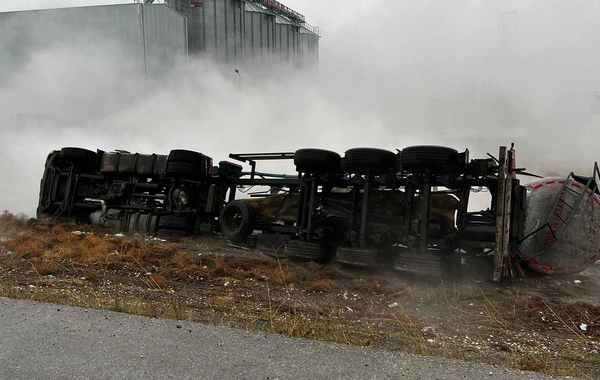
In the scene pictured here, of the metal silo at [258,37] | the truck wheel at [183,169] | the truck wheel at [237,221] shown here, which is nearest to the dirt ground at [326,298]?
the truck wheel at [237,221]

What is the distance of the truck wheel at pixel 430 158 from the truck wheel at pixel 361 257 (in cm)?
115

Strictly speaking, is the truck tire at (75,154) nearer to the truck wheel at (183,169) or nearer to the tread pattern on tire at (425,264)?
the truck wheel at (183,169)

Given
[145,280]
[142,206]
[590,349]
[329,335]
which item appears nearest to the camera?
[329,335]

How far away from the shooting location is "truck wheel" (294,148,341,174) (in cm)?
633

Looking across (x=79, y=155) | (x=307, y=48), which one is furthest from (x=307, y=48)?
(x=79, y=155)

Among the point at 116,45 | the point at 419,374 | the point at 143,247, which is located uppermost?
the point at 116,45

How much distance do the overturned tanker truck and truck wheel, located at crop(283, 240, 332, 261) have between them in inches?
0.5

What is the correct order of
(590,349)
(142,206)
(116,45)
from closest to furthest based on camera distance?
(590,349), (142,206), (116,45)

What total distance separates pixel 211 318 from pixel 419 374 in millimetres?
1580

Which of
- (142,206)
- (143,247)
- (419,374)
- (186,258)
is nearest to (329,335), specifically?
(419,374)

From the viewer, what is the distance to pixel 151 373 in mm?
2168

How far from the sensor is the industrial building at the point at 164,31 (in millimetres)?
18594

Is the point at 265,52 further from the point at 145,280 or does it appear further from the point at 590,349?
the point at 590,349

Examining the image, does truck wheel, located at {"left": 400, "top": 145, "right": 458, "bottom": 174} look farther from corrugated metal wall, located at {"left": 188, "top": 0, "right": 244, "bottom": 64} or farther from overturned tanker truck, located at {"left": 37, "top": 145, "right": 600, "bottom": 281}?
corrugated metal wall, located at {"left": 188, "top": 0, "right": 244, "bottom": 64}
